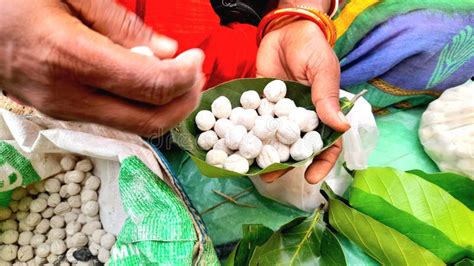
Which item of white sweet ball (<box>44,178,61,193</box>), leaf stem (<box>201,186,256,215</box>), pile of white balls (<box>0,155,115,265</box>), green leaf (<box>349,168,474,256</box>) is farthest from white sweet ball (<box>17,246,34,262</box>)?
green leaf (<box>349,168,474,256</box>)

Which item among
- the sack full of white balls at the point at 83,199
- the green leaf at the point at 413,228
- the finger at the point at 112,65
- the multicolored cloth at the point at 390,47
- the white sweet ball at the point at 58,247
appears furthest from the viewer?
the multicolored cloth at the point at 390,47

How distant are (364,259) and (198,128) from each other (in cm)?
46

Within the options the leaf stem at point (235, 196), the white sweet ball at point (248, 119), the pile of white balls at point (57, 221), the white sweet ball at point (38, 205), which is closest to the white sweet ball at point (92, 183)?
the pile of white balls at point (57, 221)

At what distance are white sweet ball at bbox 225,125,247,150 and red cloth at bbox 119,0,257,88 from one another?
0.23 metres

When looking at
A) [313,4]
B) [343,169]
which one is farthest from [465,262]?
[313,4]

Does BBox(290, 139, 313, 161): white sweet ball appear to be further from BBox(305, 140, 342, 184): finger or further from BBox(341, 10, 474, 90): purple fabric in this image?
BBox(341, 10, 474, 90): purple fabric

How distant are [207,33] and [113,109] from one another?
0.52 meters

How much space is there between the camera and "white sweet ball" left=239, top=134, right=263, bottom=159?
2.68ft

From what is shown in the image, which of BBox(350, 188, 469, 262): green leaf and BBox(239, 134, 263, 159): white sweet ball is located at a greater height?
BBox(239, 134, 263, 159): white sweet ball

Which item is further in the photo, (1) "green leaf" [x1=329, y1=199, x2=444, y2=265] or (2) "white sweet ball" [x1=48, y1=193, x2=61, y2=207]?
(2) "white sweet ball" [x1=48, y1=193, x2=61, y2=207]

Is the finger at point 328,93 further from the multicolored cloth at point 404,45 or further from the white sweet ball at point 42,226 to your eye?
the white sweet ball at point 42,226

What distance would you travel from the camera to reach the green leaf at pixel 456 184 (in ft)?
3.02

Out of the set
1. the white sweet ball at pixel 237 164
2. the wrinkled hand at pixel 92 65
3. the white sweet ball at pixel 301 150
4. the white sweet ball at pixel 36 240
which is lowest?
the white sweet ball at pixel 36 240

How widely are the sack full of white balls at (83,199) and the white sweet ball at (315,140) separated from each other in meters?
0.26
